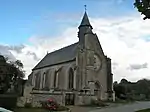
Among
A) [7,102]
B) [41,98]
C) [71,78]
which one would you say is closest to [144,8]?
[7,102]

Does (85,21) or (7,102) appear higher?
(85,21)

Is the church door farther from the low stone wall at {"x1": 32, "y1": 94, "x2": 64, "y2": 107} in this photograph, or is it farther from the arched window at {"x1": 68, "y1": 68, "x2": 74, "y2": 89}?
the arched window at {"x1": 68, "y1": 68, "x2": 74, "y2": 89}

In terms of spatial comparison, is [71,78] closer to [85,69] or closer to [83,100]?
[85,69]

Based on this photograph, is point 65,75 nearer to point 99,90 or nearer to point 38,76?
point 99,90

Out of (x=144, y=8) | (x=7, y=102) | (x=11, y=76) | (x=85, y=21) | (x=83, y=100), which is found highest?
(x=85, y=21)

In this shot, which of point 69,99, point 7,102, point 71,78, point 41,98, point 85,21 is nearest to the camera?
point 7,102

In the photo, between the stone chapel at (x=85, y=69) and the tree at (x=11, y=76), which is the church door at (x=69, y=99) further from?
the tree at (x=11, y=76)

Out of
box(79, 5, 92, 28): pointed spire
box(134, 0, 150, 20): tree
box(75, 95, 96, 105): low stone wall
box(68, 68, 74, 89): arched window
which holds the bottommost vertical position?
box(75, 95, 96, 105): low stone wall

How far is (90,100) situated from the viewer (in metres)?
31.6

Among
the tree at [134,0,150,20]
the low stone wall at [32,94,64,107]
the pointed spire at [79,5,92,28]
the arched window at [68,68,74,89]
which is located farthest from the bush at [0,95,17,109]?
the pointed spire at [79,5,92,28]

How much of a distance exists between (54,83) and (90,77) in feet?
29.1

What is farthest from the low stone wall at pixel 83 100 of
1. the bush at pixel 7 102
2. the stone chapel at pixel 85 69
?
the bush at pixel 7 102

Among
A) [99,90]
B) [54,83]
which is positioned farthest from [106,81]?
[54,83]

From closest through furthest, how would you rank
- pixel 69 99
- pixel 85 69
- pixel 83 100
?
pixel 69 99, pixel 83 100, pixel 85 69
